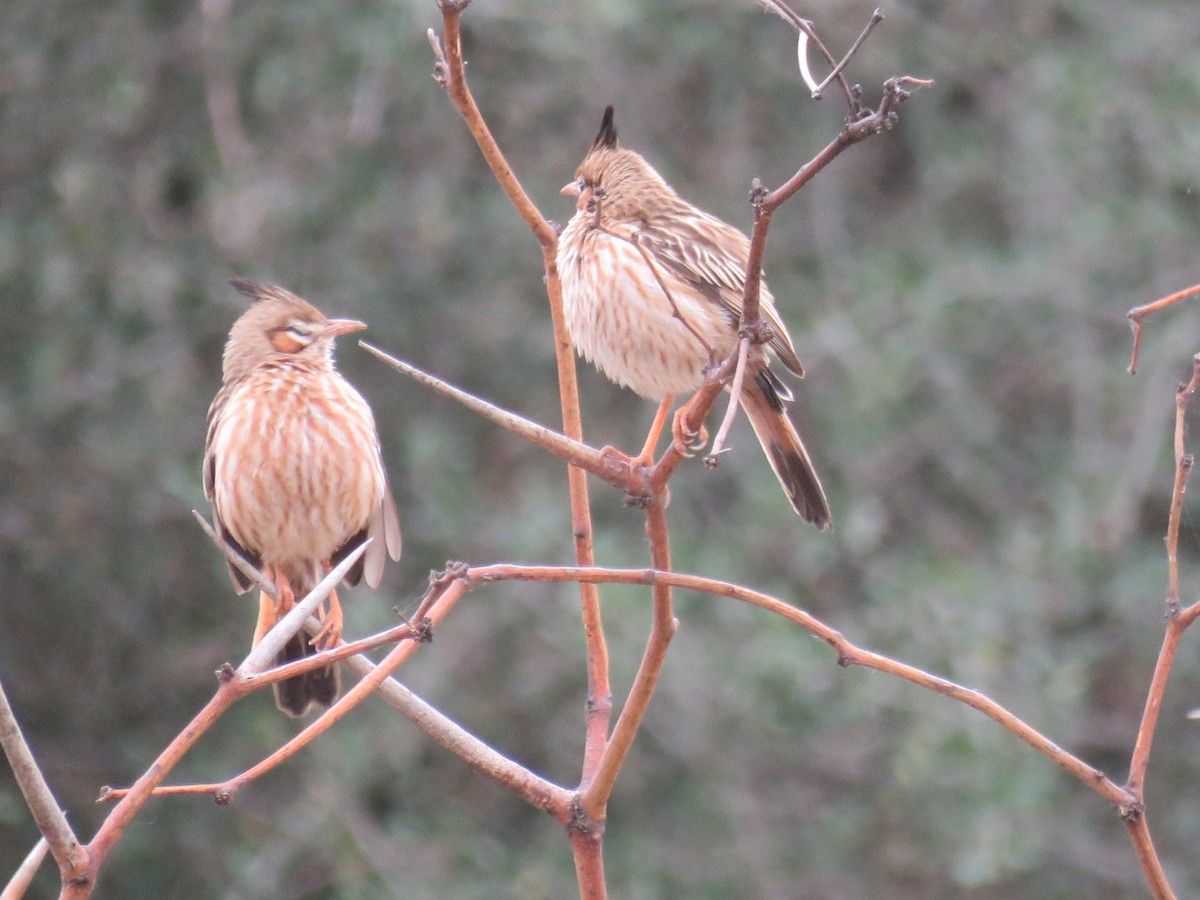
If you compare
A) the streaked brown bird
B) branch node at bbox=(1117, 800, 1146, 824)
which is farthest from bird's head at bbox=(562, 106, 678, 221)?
branch node at bbox=(1117, 800, 1146, 824)

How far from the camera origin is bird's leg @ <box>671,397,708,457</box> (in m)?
2.35

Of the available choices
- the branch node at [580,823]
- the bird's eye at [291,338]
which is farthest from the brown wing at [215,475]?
the branch node at [580,823]

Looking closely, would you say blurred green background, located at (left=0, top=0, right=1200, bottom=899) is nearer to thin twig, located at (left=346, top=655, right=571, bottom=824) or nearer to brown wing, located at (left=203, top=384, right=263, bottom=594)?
brown wing, located at (left=203, top=384, right=263, bottom=594)

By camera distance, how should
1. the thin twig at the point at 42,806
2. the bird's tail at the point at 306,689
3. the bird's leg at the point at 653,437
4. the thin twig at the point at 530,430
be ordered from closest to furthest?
the thin twig at the point at 42,806, the thin twig at the point at 530,430, the bird's leg at the point at 653,437, the bird's tail at the point at 306,689

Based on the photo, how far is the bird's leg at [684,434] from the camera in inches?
92.4

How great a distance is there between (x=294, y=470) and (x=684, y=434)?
182 centimetres

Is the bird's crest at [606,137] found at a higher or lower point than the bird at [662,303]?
higher

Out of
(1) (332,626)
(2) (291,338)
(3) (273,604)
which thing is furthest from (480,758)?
(2) (291,338)

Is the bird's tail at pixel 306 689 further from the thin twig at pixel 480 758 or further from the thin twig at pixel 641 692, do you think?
the thin twig at pixel 641 692

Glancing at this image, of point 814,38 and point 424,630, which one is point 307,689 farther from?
point 814,38

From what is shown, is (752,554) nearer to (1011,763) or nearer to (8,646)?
(1011,763)

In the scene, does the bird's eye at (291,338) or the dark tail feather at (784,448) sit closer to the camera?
the bird's eye at (291,338)

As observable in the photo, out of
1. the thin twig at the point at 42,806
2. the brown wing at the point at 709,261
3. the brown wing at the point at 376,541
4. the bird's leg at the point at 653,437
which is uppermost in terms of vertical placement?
the brown wing at the point at 709,261

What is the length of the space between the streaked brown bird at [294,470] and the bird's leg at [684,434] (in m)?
0.78
